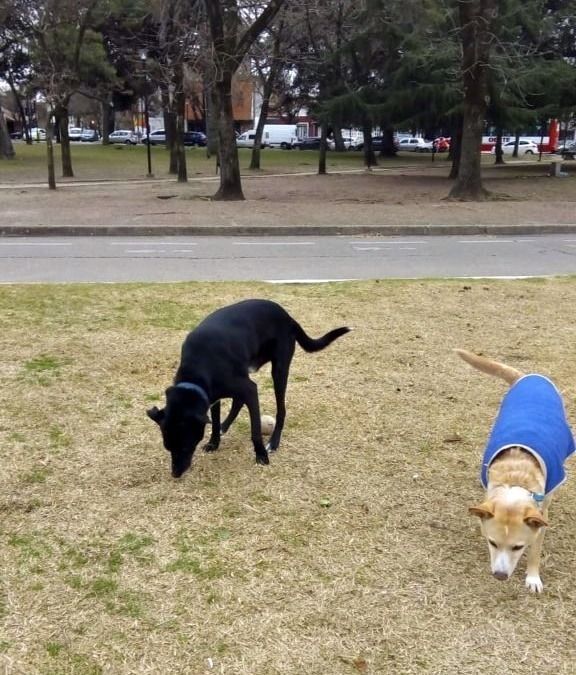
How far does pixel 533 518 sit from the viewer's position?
2.50 m

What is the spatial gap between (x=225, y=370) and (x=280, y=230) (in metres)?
10.8

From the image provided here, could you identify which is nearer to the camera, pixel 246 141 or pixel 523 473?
pixel 523 473

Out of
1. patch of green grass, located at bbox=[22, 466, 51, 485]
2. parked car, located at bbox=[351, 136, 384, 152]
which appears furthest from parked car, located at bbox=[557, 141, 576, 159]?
patch of green grass, located at bbox=[22, 466, 51, 485]

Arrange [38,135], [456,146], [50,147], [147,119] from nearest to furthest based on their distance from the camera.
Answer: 1. [50,147]
2. [456,146]
3. [147,119]
4. [38,135]

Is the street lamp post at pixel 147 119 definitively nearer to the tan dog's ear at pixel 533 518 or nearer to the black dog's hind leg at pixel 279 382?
the black dog's hind leg at pixel 279 382

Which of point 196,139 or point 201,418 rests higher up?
point 196,139

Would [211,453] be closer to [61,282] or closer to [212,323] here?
[212,323]

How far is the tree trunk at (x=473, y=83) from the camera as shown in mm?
17734

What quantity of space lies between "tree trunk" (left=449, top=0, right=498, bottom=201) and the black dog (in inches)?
636

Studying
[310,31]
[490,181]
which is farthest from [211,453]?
[310,31]

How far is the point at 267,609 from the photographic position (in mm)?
2699

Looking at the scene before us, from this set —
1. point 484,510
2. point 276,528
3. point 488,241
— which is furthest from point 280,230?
point 484,510

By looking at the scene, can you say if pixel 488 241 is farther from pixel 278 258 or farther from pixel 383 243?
pixel 278 258

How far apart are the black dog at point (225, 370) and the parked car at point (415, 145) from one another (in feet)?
203
